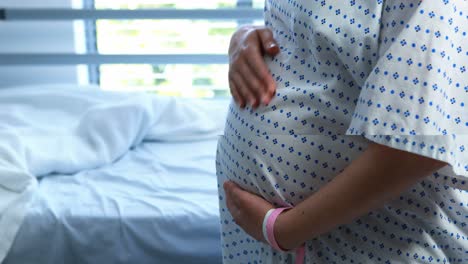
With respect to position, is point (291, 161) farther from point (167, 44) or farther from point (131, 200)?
point (167, 44)

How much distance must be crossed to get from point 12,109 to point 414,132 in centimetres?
137

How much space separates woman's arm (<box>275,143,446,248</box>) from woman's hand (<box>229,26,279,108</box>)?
153 mm

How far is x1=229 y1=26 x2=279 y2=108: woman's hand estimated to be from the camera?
2.40 ft

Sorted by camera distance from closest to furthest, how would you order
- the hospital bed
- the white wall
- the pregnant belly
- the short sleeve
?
the short sleeve, the pregnant belly, the hospital bed, the white wall

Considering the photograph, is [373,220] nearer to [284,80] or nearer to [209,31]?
[284,80]

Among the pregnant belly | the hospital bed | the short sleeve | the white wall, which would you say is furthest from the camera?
the white wall

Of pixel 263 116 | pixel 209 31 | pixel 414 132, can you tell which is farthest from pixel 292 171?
pixel 209 31

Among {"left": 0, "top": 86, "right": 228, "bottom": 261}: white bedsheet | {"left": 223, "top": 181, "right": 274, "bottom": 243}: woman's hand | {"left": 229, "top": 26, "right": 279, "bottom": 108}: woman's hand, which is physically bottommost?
{"left": 0, "top": 86, "right": 228, "bottom": 261}: white bedsheet

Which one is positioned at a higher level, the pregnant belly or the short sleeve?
the short sleeve

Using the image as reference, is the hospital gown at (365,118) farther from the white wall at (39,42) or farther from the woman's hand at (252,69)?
the white wall at (39,42)

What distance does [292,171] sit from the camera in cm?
69

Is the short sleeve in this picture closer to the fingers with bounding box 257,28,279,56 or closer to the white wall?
the fingers with bounding box 257,28,279,56

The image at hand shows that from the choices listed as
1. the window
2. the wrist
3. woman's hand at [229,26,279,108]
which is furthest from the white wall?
the wrist

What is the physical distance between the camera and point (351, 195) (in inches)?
23.7
